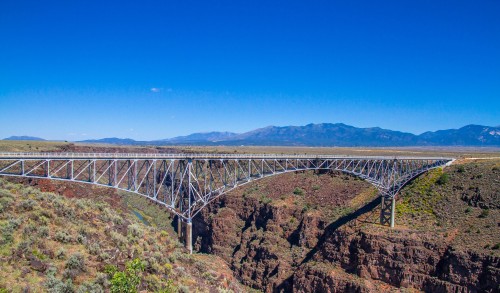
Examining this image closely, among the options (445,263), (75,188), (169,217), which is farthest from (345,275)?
(169,217)

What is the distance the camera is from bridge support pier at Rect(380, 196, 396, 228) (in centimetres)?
4998

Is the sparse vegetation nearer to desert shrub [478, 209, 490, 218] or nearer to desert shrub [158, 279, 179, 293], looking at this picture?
desert shrub [158, 279, 179, 293]

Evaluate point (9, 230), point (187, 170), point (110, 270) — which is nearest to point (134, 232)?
point (110, 270)

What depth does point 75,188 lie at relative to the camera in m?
56.9

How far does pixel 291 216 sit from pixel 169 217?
30.0 m

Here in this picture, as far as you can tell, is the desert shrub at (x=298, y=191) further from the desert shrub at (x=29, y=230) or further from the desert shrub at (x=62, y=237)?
the desert shrub at (x=29, y=230)

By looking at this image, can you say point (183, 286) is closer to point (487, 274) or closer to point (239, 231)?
point (487, 274)

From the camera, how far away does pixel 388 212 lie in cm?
5128

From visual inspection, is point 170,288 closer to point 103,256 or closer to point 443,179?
point 103,256

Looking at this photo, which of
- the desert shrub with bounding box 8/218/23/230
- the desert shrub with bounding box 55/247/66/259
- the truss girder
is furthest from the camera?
the truss girder

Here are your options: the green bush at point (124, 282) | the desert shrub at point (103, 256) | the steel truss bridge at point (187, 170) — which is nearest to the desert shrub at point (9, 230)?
the desert shrub at point (103, 256)

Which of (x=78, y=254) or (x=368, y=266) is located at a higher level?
(x=78, y=254)

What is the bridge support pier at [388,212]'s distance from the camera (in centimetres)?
4998

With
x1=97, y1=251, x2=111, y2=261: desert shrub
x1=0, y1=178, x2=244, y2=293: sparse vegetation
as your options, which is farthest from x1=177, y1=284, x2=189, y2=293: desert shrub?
x1=97, y1=251, x2=111, y2=261: desert shrub
